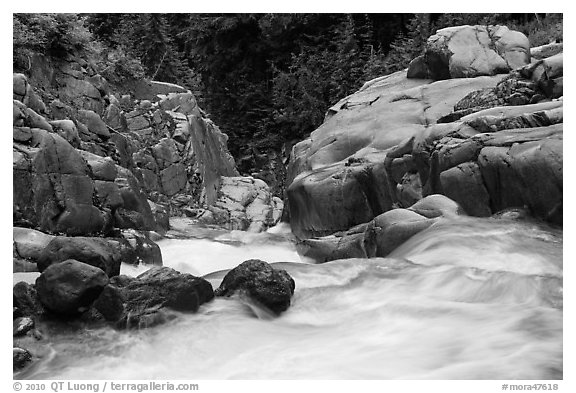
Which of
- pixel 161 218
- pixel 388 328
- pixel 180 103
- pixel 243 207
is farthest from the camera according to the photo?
pixel 180 103

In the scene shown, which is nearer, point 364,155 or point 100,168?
point 100,168

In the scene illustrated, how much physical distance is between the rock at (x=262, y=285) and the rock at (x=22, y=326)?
1536 mm

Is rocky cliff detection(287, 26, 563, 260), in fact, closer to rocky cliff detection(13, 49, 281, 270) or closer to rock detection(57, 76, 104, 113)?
rocky cliff detection(13, 49, 281, 270)

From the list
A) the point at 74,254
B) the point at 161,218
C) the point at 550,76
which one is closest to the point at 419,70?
the point at 550,76

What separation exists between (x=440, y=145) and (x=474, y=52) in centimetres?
460

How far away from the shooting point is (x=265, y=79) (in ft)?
69.1

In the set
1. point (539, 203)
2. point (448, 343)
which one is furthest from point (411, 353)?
point (539, 203)

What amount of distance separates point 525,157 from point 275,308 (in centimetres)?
297

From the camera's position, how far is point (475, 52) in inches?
433

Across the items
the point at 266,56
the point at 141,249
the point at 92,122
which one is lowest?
the point at 141,249

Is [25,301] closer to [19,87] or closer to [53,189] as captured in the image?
[53,189]

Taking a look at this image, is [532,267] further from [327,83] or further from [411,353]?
[327,83]

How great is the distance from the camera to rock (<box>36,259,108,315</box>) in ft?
15.0
